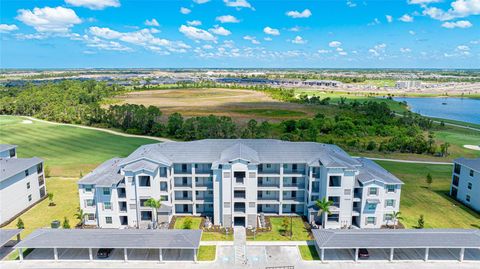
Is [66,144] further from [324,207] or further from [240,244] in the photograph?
[324,207]

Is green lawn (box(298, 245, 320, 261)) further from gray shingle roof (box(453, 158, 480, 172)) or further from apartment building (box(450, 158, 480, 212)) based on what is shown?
gray shingle roof (box(453, 158, 480, 172))

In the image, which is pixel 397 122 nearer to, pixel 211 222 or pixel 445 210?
pixel 445 210

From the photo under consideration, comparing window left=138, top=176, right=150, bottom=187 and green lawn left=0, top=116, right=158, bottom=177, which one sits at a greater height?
window left=138, top=176, right=150, bottom=187

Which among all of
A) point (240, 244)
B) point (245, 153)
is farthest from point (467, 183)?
point (240, 244)

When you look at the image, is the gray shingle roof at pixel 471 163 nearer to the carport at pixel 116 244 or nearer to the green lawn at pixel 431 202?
the green lawn at pixel 431 202

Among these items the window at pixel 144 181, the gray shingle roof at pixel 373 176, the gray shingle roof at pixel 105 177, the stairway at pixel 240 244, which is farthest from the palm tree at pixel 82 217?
the gray shingle roof at pixel 373 176

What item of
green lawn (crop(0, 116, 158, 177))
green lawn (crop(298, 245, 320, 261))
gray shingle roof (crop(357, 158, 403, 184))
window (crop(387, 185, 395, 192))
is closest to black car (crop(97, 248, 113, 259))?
green lawn (crop(298, 245, 320, 261))

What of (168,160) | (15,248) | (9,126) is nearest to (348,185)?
(168,160)
